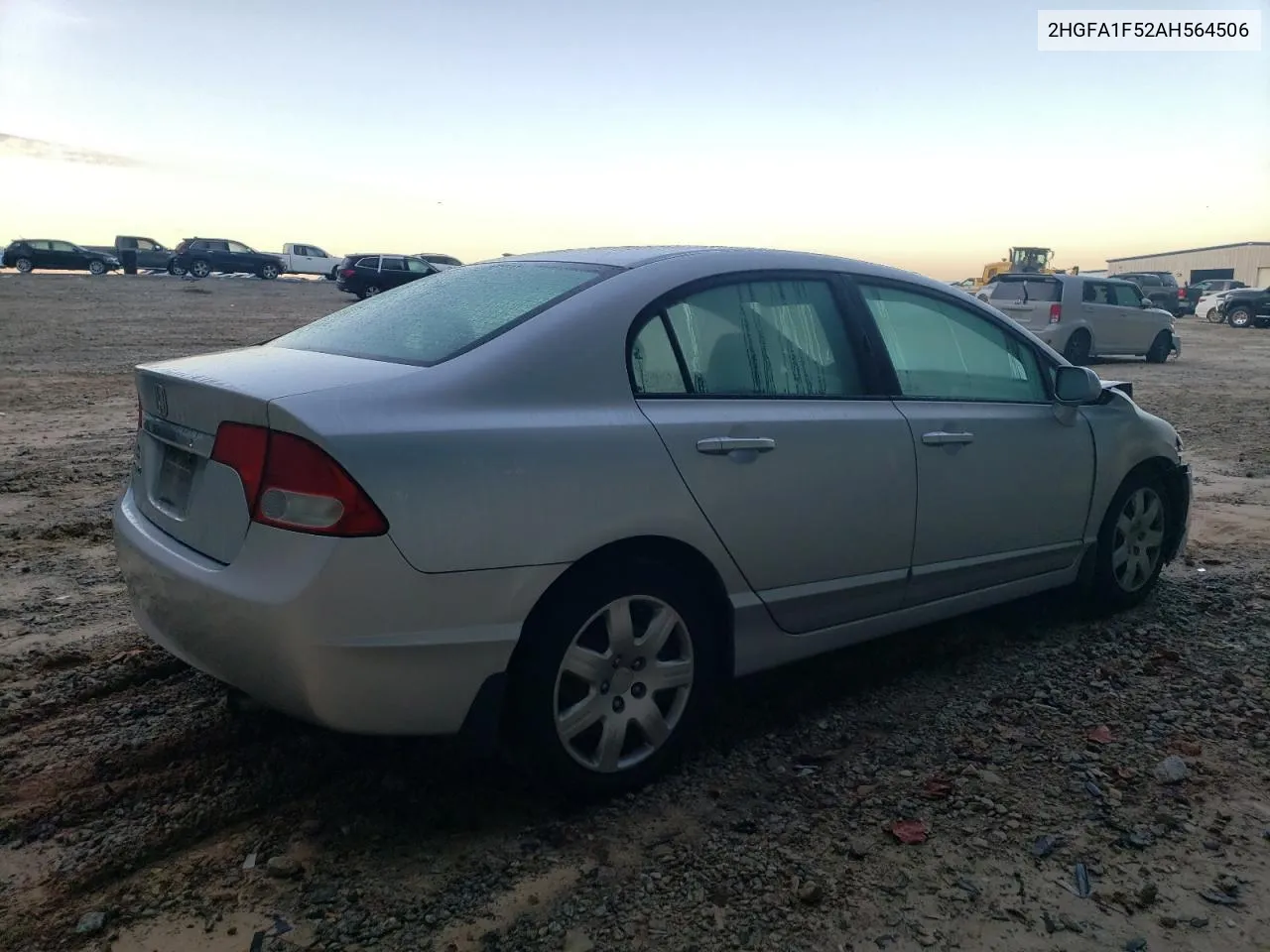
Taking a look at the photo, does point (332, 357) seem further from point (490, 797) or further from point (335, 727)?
point (490, 797)

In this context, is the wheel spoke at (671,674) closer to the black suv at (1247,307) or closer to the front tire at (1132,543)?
the front tire at (1132,543)

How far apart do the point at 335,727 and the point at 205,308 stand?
2611cm

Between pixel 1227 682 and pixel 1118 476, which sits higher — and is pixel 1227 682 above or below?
below

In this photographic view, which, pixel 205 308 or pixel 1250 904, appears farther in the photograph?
pixel 205 308

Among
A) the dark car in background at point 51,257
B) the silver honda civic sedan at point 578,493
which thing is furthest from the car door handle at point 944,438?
the dark car in background at point 51,257

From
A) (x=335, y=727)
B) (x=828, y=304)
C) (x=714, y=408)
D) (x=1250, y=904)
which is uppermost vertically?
(x=828, y=304)

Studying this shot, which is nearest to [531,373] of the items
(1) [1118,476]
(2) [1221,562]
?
(1) [1118,476]

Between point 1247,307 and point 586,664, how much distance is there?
3816cm

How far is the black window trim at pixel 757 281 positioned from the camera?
309cm

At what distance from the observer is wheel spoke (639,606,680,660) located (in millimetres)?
2957

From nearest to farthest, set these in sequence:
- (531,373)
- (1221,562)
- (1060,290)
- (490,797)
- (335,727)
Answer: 1. (335,727)
2. (531,373)
3. (490,797)
4. (1221,562)
5. (1060,290)

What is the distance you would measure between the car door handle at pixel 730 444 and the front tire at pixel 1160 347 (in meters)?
19.7

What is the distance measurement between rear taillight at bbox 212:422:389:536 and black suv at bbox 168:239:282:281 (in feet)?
145

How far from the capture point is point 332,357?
3.03 metres
